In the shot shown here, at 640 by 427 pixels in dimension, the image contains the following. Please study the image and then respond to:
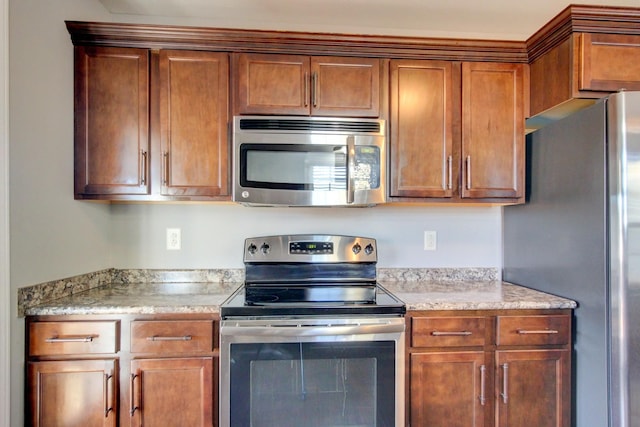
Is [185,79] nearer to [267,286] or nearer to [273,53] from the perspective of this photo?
[273,53]

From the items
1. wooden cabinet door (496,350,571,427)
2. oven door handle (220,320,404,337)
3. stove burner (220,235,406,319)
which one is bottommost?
wooden cabinet door (496,350,571,427)

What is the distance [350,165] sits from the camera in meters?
1.69

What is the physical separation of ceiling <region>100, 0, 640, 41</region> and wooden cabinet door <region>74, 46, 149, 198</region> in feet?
1.53

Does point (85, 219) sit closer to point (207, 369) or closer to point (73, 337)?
point (73, 337)

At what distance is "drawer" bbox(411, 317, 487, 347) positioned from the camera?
152 cm

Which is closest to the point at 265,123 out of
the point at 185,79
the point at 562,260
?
the point at 185,79

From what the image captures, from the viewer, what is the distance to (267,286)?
1.89m

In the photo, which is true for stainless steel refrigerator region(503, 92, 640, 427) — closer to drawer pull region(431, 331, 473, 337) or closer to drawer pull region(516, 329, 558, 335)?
drawer pull region(516, 329, 558, 335)

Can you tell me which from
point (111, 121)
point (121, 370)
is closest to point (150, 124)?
point (111, 121)

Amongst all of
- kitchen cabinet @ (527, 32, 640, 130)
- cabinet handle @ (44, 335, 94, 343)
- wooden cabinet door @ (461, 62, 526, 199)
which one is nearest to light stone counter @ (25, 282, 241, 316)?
cabinet handle @ (44, 335, 94, 343)

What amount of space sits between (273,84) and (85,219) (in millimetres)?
1209

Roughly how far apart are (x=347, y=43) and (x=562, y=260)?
148 centimetres

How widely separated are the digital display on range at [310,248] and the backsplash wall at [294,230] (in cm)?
14

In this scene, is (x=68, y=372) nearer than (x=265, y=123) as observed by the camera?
Yes
